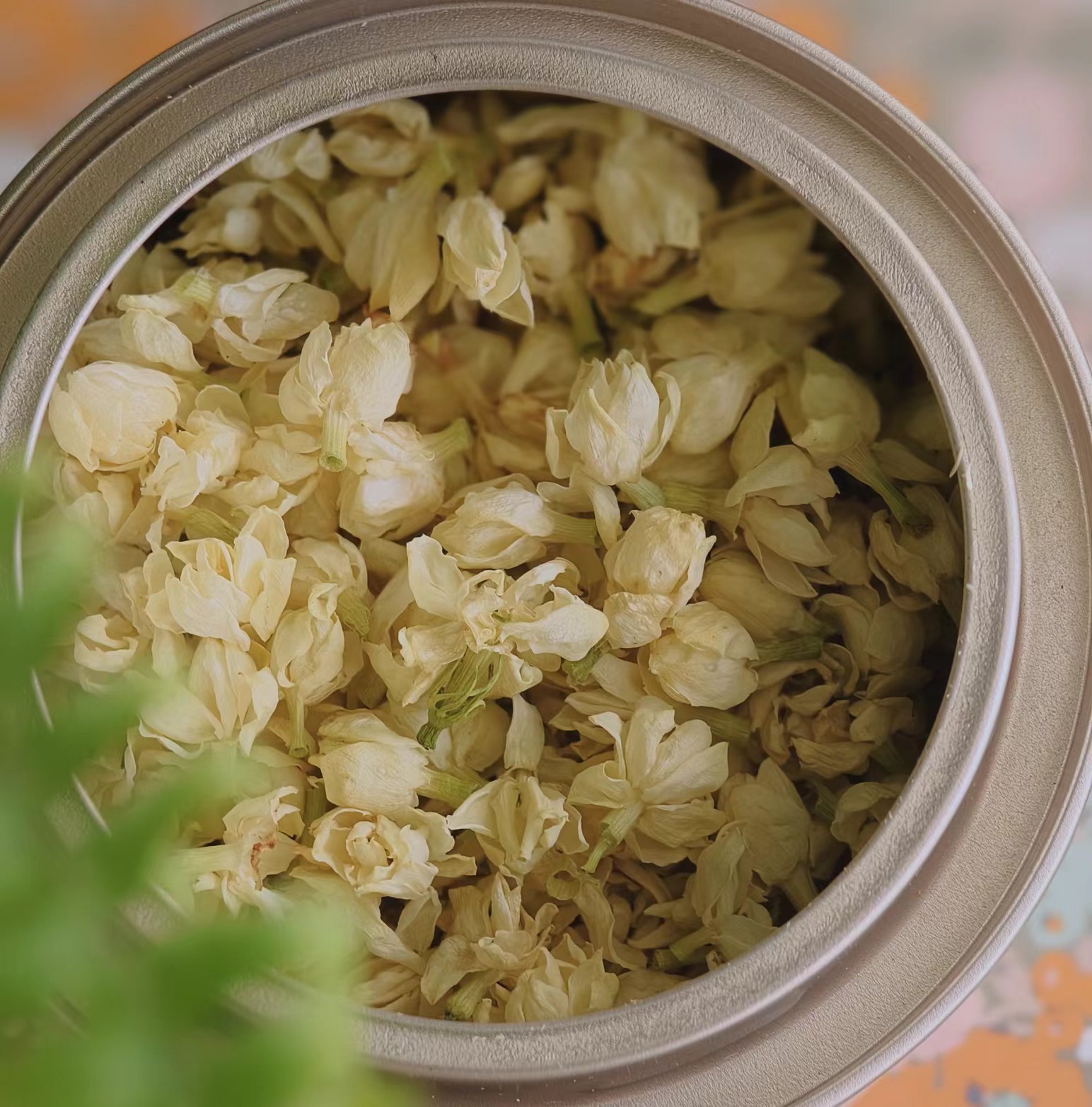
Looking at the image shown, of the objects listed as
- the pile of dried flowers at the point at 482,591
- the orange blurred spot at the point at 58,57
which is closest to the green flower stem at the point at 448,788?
the pile of dried flowers at the point at 482,591

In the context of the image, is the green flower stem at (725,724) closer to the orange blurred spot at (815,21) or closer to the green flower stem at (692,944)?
the green flower stem at (692,944)

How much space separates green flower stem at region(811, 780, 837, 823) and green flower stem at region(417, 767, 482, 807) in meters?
0.12

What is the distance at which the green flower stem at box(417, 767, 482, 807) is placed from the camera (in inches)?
15.5

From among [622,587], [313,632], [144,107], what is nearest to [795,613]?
[622,587]

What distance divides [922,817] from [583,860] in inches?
4.7

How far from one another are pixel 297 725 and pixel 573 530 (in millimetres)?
116

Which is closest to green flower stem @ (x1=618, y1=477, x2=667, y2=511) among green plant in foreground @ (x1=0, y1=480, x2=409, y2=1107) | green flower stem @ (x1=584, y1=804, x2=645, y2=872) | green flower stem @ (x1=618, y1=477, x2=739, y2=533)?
green flower stem @ (x1=618, y1=477, x2=739, y2=533)

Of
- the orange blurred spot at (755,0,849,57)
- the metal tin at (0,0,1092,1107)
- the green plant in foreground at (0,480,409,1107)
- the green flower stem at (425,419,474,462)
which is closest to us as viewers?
the green plant in foreground at (0,480,409,1107)

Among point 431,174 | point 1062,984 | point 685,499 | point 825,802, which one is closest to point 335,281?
point 431,174

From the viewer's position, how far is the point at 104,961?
183mm

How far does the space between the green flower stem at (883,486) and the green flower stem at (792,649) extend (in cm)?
5

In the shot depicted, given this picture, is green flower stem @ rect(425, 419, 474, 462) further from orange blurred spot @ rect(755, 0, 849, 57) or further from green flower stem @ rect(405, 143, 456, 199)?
orange blurred spot @ rect(755, 0, 849, 57)

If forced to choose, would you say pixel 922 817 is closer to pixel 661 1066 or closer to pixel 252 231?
pixel 661 1066

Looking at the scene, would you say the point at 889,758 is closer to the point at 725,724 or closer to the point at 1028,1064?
the point at 725,724
